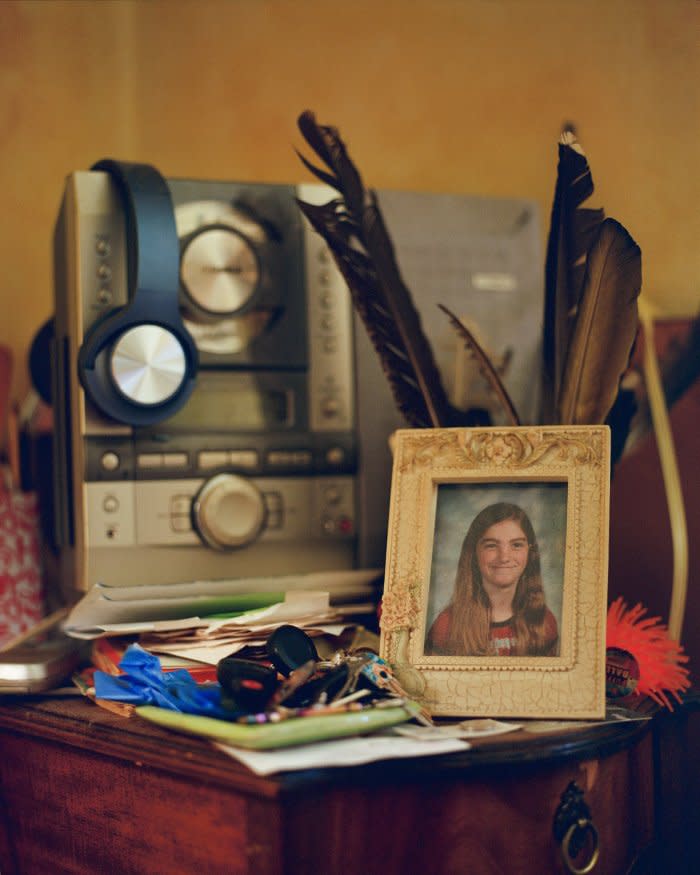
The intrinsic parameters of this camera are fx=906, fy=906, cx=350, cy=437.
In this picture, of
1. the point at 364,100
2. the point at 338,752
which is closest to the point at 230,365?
the point at 338,752

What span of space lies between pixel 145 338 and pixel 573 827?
0.56 metres

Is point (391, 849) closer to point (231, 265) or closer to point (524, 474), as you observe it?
point (524, 474)

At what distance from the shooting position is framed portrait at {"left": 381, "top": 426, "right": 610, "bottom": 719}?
0.69 metres

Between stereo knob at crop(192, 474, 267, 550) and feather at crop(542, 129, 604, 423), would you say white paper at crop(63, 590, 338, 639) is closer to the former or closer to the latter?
stereo knob at crop(192, 474, 267, 550)

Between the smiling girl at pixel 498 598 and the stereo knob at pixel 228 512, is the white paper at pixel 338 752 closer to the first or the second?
the smiling girl at pixel 498 598

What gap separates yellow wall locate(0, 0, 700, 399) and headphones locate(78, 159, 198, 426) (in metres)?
0.55

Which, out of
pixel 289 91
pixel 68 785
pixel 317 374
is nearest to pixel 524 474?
pixel 317 374

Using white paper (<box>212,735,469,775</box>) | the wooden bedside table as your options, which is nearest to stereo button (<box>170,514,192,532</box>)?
the wooden bedside table

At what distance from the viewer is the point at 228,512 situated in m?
0.91

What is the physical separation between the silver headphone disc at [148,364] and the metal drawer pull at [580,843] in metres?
0.52

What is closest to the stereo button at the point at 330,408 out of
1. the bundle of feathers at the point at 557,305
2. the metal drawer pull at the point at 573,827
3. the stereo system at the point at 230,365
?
the stereo system at the point at 230,365

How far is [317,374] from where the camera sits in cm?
97

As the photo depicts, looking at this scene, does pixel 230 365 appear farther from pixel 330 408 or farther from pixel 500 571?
pixel 500 571

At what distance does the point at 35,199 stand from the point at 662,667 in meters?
1.11
